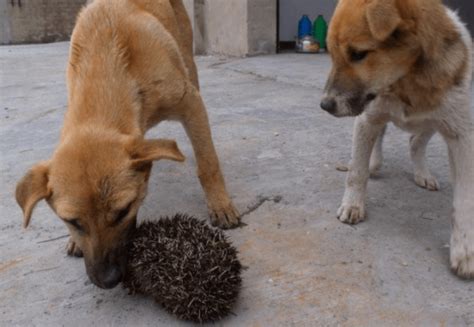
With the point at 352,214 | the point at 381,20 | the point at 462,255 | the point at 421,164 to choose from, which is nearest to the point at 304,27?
the point at 421,164

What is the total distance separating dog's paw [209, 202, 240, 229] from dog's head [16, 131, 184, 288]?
952mm

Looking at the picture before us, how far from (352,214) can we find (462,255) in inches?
31.5

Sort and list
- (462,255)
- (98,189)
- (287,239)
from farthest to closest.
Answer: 1. (287,239)
2. (462,255)
3. (98,189)

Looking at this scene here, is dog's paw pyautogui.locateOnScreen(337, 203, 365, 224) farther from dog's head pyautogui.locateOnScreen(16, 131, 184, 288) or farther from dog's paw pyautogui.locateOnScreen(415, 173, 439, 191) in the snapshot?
dog's head pyautogui.locateOnScreen(16, 131, 184, 288)

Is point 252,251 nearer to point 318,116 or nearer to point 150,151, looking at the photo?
point 150,151

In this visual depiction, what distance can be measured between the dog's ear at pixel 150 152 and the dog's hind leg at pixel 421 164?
7.02ft

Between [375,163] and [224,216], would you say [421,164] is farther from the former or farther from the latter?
[224,216]

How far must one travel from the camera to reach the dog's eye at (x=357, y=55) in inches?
118

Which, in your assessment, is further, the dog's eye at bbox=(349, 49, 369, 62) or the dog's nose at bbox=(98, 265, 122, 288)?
the dog's eye at bbox=(349, 49, 369, 62)

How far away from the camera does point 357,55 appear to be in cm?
302

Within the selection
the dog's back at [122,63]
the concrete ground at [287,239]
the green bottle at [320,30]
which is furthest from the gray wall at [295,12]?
the dog's back at [122,63]

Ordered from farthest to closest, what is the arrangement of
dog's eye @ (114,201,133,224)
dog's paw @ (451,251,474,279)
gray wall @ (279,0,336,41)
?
gray wall @ (279,0,336,41), dog's paw @ (451,251,474,279), dog's eye @ (114,201,133,224)

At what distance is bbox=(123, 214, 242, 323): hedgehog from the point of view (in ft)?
8.09

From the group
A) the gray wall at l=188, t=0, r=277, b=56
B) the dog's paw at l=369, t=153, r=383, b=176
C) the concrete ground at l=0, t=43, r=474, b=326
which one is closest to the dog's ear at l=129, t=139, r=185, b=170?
the concrete ground at l=0, t=43, r=474, b=326
